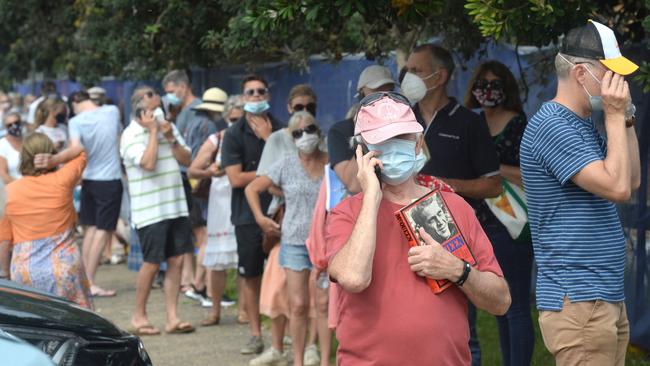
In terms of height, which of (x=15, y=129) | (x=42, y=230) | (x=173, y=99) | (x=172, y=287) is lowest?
(x=172, y=287)

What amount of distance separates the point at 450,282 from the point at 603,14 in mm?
3748

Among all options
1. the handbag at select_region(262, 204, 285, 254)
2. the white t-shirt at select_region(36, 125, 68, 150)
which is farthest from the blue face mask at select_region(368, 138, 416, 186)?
the white t-shirt at select_region(36, 125, 68, 150)

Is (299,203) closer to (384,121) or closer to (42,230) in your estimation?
(42,230)

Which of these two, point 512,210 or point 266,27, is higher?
point 266,27

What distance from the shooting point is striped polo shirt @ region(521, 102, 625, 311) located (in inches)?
187

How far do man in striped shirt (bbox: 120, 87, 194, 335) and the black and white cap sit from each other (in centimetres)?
535

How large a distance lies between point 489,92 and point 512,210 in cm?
73

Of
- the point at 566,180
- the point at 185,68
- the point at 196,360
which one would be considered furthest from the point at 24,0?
the point at 566,180

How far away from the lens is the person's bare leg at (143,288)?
31.9ft

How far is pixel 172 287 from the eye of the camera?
9891 millimetres

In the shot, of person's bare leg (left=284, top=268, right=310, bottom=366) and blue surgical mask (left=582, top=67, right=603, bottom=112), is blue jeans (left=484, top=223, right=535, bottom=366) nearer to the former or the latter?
person's bare leg (left=284, top=268, right=310, bottom=366)

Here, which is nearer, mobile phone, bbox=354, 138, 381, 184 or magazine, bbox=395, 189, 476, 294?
magazine, bbox=395, 189, 476, 294

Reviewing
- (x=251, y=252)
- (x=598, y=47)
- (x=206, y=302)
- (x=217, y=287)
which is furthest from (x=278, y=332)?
(x=598, y=47)

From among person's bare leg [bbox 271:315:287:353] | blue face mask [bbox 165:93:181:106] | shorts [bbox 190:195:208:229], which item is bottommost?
person's bare leg [bbox 271:315:287:353]
